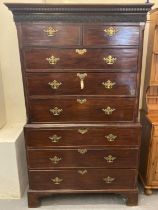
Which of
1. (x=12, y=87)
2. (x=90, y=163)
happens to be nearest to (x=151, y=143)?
(x=90, y=163)

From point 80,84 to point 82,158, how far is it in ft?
2.13

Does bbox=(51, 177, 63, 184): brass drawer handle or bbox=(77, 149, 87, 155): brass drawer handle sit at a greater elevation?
bbox=(77, 149, 87, 155): brass drawer handle

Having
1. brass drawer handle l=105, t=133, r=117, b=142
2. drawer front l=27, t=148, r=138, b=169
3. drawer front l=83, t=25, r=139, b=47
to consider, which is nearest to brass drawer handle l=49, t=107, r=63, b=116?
drawer front l=27, t=148, r=138, b=169

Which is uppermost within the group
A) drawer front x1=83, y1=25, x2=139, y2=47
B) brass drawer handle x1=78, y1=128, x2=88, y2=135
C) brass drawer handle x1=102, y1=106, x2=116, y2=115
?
drawer front x1=83, y1=25, x2=139, y2=47

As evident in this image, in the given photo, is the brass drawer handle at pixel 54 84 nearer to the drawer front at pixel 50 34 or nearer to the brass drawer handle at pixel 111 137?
the drawer front at pixel 50 34

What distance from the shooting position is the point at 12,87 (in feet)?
7.72

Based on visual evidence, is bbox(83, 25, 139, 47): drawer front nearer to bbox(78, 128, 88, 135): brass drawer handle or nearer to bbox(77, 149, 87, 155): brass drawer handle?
bbox(78, 128, 88, 135): brass drawer handle

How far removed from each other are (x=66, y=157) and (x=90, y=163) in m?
0.22

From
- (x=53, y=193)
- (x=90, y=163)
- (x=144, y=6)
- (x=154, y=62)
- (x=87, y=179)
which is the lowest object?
(x=53, y=193)

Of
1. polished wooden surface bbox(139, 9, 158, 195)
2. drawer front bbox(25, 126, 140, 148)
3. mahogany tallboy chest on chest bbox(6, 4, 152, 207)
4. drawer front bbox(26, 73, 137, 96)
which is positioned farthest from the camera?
polished wooden surface bbox(139, 9, 158, 195)

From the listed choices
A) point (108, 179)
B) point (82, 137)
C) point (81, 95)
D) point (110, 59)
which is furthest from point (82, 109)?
point (108, 179)

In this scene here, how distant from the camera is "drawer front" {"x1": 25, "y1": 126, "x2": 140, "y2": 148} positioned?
1.87 meters

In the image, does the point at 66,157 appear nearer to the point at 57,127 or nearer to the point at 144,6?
the point at 57,127

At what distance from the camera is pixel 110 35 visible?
167cm
